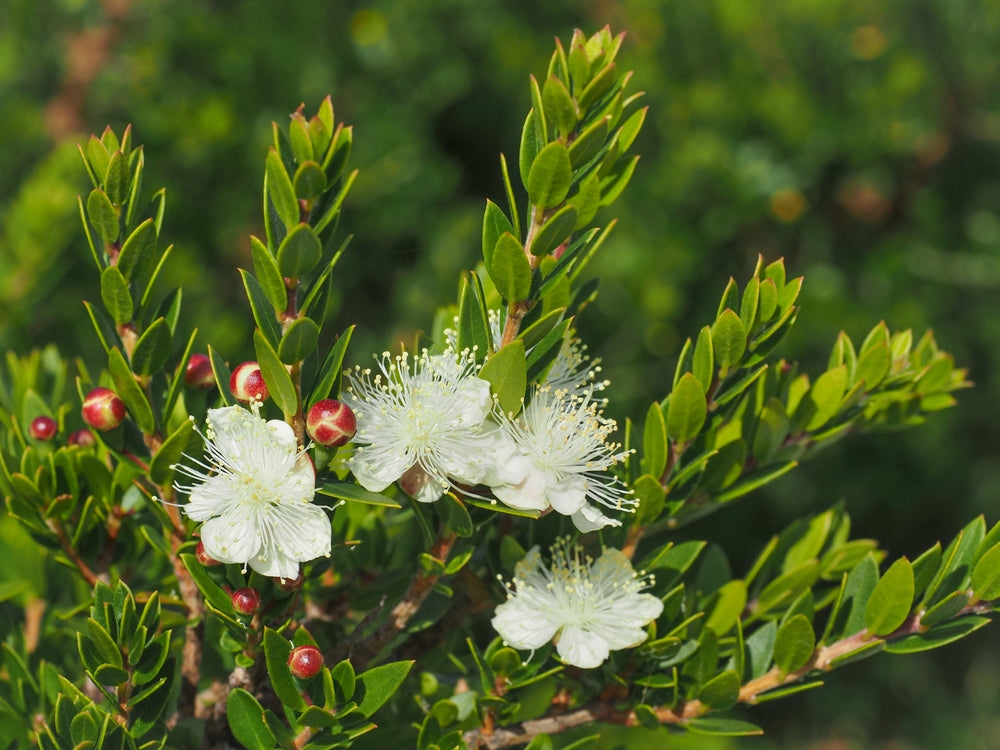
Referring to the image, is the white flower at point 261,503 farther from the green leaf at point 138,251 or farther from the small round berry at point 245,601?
the green leaf at point 138,251

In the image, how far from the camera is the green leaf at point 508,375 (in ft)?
2.14

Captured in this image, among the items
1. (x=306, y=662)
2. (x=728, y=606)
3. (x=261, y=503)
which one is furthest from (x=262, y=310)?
(x=728, y=606)

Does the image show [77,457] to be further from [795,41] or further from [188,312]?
[795,41]

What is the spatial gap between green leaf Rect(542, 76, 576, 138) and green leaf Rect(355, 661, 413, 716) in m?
0.40

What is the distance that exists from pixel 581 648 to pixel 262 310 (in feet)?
1.19

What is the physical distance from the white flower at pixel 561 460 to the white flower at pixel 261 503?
0.14 m

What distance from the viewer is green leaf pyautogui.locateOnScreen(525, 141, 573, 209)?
67 centimetres

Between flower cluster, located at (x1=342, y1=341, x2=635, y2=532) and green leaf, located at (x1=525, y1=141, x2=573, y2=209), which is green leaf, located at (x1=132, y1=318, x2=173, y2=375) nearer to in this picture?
flower cluster, located at (x1=342, y1=341, x2=635, y2=532)

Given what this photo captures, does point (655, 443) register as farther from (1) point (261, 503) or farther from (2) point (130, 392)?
(2) point (130, 392)

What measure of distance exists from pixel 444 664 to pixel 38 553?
0.47 metres

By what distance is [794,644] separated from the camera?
0.77 m

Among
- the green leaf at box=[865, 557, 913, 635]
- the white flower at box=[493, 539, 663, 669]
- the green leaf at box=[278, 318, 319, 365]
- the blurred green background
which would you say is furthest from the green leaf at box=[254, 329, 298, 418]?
the blurred green background

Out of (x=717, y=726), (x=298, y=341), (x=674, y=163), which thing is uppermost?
(x=674, y=163)

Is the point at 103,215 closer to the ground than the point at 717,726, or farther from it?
farther from it
